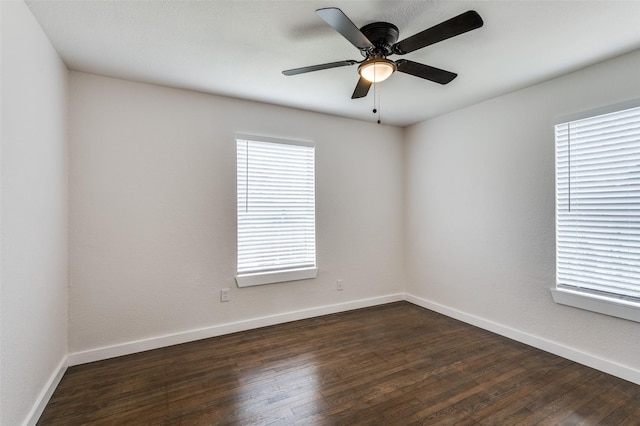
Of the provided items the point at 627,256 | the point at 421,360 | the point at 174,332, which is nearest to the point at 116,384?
the point at 174,332

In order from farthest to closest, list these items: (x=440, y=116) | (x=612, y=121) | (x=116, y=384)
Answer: (x=440, y=116)
(x=612, y=121)
(x=116, y=384)

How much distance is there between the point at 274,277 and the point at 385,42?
2535 mm

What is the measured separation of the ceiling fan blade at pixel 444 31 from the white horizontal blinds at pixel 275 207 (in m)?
1.88

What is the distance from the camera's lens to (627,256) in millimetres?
2244

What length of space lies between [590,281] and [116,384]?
12.9ft

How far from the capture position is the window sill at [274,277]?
10.3 ft

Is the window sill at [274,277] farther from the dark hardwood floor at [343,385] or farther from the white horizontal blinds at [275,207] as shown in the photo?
the dark hardwood floor at [343,385]

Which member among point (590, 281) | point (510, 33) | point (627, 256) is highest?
point (510, 33)

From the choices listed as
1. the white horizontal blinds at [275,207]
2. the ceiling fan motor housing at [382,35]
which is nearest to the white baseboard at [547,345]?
the white horizontal blinds at [275,207]

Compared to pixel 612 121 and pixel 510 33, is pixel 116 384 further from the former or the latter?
pixel 612 121

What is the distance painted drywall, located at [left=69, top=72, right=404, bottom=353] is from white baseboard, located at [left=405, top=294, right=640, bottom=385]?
149cm

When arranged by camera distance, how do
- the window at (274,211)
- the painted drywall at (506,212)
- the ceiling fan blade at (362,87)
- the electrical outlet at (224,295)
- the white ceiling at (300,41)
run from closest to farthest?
1. the white ceiling at (300,41)
2. the ceiling fan blade at (362,87)
3. the painted drywall at (506,212)
4. the electrical outlet at (224,295)
5. the window at (274,211)

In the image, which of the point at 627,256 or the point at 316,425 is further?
the point at 627,256

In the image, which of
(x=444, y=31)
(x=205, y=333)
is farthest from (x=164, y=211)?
(x=444, y=31)
